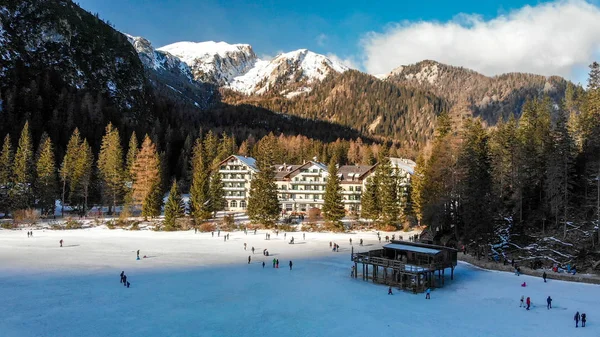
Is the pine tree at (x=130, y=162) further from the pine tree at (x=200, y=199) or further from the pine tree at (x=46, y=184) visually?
the pine tree at (x=200, y=199)

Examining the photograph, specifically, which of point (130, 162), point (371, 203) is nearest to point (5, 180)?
point (130, 162)

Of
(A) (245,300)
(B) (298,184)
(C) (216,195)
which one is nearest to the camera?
(A) (245,300)

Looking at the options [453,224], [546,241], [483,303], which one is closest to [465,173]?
[453,224]

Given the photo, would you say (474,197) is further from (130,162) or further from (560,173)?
(130,162)

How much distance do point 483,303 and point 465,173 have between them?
2432cm

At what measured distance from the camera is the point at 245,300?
3403 centimetres

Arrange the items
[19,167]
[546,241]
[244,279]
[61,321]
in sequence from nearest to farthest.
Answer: [61,321]
[244,279]
[546,241]
[19,167]

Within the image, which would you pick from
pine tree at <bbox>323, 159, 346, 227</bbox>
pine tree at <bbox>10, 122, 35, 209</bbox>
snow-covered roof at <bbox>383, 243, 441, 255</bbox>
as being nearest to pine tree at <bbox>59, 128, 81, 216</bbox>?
pine tree at <bbox>10, 122, 35, 209</bbox>

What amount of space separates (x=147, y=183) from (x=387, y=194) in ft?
150

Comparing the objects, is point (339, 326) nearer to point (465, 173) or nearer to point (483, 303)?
point (483, 303)

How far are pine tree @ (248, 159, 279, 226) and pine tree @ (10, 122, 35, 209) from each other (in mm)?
41738

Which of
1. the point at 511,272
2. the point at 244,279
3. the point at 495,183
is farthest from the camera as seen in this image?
the point at 495,183

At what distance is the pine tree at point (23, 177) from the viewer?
77.3m

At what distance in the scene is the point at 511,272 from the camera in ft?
153
